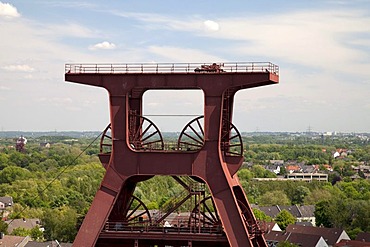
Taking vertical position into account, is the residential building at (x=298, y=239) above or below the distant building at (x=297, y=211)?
above

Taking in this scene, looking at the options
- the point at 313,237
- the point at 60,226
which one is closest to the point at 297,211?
the point at 313,237

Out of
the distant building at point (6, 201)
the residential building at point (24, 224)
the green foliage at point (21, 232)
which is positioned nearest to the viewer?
the green foliage at point (21, 232)

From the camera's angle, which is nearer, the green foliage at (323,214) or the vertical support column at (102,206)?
the vertical support column at (102,206)

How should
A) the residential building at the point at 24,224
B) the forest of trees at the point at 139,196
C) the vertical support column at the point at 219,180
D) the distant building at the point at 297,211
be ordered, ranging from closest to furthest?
the vertical support column at the point at 219,180 → the forest of trees at the point at 139,196 → the residential building at the point at 24,224 → the distant building at the point at 297,211

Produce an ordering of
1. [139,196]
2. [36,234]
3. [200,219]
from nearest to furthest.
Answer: [200,219], [36,234], [139,196]

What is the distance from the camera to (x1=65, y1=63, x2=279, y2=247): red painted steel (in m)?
32.2

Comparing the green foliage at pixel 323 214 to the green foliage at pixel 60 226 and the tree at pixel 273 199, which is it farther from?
the green foliage at pixel 60 226

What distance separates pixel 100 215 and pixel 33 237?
68.1 m

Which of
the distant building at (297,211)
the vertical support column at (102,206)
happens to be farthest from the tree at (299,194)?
the vertical support column at (102,206)

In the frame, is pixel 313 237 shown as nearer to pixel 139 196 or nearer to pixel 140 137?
pixel 139 196

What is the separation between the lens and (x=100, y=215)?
32.9 m

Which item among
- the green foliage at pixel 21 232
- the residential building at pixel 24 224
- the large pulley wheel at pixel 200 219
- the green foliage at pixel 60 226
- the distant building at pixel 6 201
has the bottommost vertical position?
the distant building at pixel 6 201

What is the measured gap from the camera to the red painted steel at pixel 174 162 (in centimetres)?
3225

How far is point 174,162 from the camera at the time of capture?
107 feet
